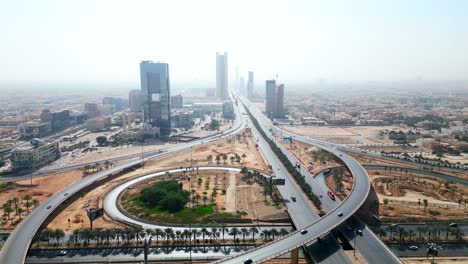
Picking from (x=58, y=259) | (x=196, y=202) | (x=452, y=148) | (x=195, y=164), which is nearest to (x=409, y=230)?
(x=196, y=202)

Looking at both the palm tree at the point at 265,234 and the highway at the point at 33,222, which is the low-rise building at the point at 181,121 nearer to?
the highway at the point at 33,222

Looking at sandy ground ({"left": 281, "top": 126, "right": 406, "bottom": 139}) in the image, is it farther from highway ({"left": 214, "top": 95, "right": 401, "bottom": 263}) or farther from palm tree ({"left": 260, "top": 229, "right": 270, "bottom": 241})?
palm tree ({"left": 260, "top": 229, "right": 270, "bottom": 241})

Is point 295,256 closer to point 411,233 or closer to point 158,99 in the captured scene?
point 411,233

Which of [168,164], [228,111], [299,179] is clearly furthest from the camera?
[228,111]

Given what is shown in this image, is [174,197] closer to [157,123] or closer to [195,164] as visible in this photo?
[195,164]

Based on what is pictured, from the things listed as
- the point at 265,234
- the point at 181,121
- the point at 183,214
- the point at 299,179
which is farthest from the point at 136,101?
the point at 265,234

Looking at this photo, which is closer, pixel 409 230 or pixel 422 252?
pixel 422 252
